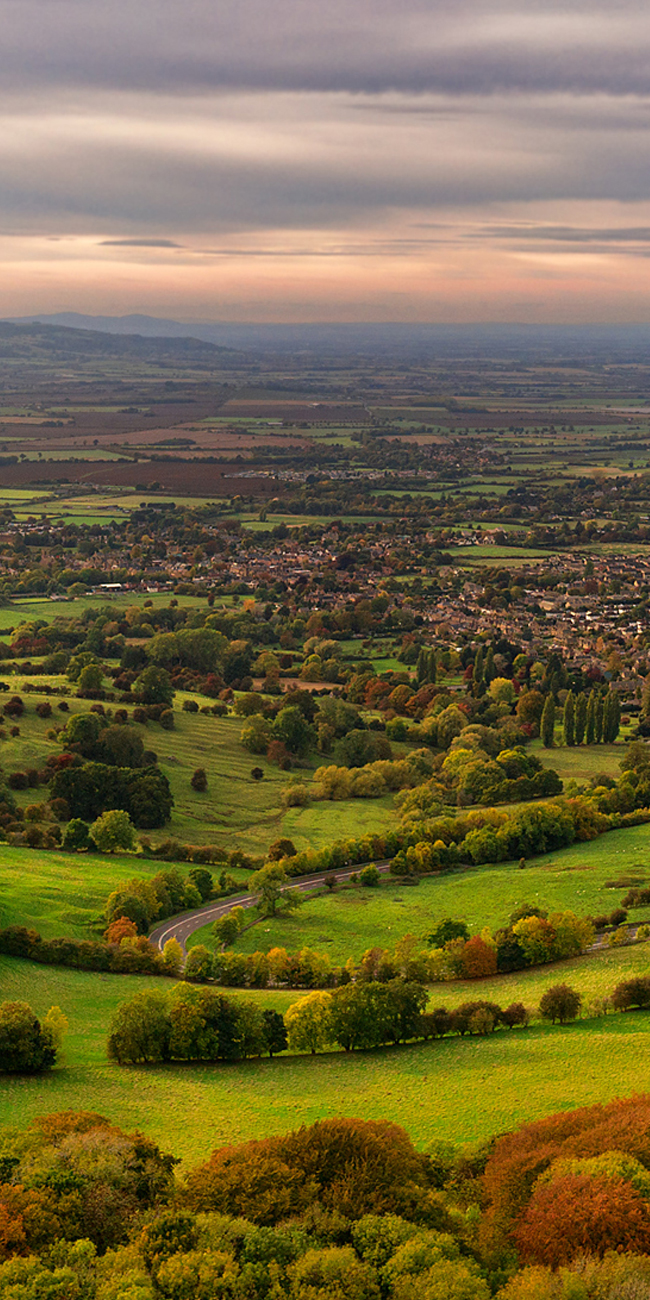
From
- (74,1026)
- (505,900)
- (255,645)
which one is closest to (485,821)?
(505,900)

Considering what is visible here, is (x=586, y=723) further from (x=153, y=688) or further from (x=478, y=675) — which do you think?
(x=153, y=688)

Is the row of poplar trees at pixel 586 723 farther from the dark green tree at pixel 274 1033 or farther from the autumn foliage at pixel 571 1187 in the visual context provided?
the autumn foliage at pixel 571 1187

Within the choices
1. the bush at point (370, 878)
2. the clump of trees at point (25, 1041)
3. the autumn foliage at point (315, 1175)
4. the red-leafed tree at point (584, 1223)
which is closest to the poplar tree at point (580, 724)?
the bush at point (370, 878)

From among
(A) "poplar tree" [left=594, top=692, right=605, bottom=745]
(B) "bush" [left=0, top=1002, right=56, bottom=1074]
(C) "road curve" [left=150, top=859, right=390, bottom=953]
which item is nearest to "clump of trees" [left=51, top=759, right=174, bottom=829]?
(C) "road curve" [left=150, top=859, right=390, bottom=953]

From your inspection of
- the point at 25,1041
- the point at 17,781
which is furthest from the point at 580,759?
the point at 25,1041

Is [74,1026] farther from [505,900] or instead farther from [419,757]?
[419,757]

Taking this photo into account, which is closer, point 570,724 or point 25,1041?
point 25,1041

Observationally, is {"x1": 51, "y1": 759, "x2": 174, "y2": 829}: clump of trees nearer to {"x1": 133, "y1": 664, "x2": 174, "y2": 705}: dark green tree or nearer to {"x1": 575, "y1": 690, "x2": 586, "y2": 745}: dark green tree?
{"x1": 133, "y1": 664, "x2": 174, "y2": 705}: dark green tree
